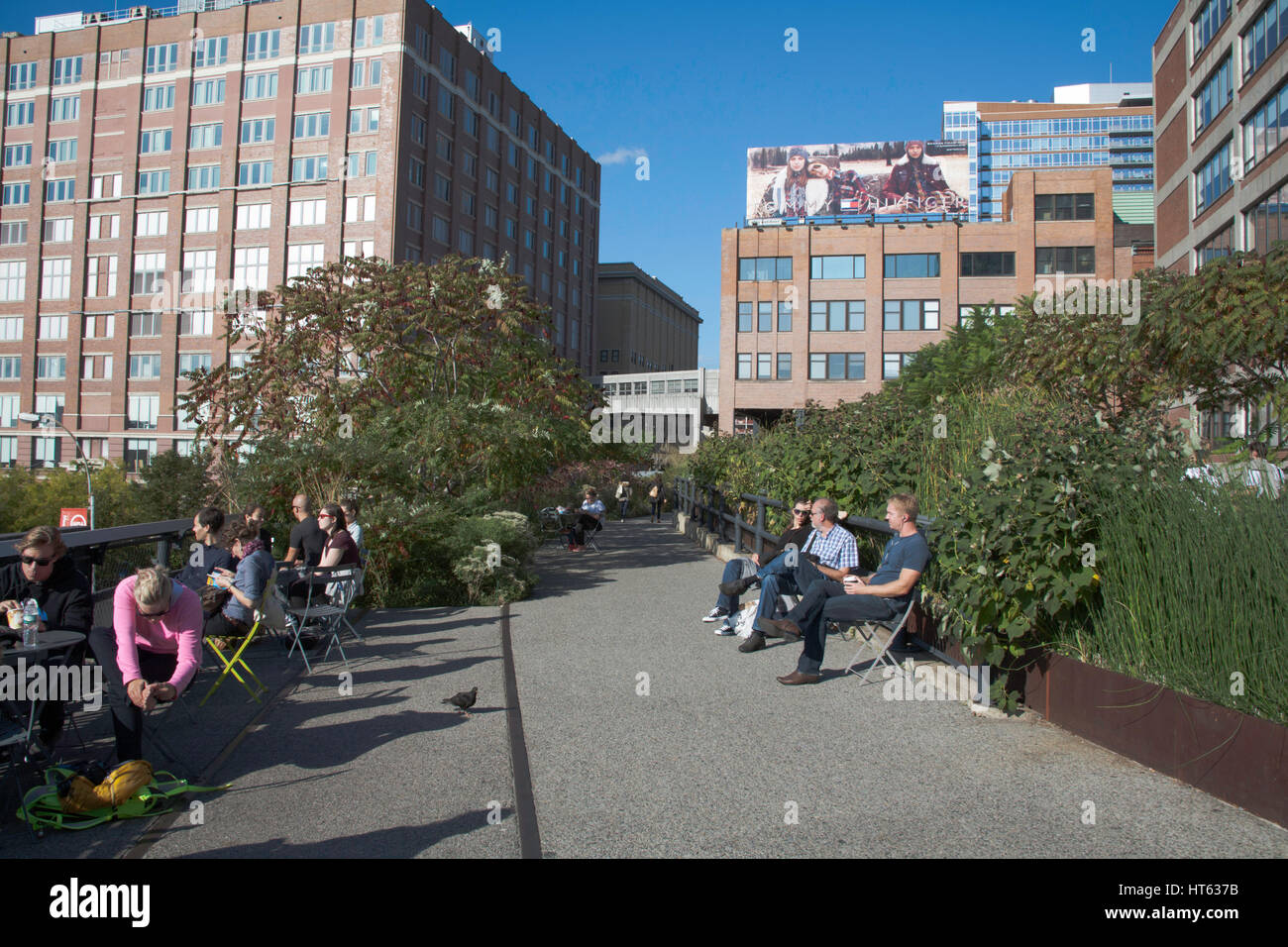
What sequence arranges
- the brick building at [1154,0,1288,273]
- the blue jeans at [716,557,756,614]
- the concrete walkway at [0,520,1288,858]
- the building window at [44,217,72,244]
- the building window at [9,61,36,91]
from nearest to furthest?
the concrete walkway at [0,520,1288,858], the blue jeans at [716,557,756,614], the brick building at [1154,0,1288,273], the building window at [44,217,72,244], the building window at [9,61,36,91]

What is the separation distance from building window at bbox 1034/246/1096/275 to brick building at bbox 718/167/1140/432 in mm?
61

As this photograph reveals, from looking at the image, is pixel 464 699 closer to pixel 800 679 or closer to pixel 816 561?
pixel 800 679

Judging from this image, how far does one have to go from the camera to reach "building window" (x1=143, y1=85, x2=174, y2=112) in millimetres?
64250

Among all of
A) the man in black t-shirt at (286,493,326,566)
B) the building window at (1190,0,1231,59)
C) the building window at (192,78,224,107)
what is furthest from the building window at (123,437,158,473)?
the building window at (1190,0,1231,59)

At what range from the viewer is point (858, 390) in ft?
206

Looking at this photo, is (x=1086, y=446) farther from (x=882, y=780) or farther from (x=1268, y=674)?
(x=882, y=780)

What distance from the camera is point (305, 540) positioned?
963 cm

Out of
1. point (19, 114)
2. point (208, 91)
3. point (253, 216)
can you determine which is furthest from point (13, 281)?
point (253, 216)

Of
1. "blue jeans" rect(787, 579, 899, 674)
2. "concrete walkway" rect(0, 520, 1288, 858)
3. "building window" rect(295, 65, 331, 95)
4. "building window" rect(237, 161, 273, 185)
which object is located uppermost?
"building window" rect(295, 65, 331, 95)

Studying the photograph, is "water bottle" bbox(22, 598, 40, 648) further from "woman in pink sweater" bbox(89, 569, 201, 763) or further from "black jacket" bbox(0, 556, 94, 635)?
"woman in pink sweater" bbox(89, 569, 201, 763)

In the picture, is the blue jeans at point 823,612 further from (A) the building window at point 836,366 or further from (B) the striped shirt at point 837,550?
(A) the building window at point 836,366

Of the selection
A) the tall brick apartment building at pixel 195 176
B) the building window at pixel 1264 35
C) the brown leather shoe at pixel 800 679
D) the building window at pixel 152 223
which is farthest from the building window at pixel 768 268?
the brown leather shoe at pixel 800 679

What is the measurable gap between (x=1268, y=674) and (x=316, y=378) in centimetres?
1583

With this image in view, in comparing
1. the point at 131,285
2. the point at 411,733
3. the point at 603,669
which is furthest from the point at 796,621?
the point at 131,285
